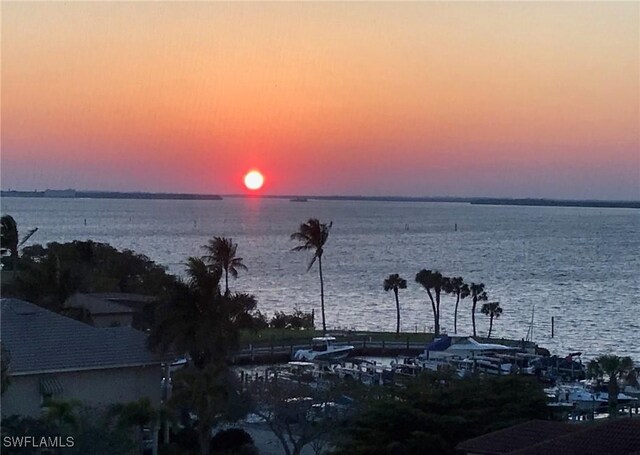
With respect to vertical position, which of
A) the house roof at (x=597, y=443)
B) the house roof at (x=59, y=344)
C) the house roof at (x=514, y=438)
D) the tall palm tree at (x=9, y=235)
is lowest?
the house roof at (x=514, y=438)

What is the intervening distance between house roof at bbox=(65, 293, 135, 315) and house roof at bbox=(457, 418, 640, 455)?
23.2 meters

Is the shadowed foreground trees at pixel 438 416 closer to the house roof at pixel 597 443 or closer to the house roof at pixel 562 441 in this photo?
the house roof at pixel 562 441

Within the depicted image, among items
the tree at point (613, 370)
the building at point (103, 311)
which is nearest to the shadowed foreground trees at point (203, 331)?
the building at point (103, 311)

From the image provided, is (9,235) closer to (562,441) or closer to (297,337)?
(297,337)

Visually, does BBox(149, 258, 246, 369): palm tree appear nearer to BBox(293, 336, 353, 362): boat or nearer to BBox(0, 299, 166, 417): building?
BBox(0, 299, 166, 417): building

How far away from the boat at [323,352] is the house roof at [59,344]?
24.5 metres

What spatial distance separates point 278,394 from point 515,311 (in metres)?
58.3

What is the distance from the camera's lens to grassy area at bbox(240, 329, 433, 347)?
164 feet

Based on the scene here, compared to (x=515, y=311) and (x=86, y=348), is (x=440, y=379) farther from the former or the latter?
(x=515, y=311)

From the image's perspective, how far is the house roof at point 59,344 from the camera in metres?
20.3

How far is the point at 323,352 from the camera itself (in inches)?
1877

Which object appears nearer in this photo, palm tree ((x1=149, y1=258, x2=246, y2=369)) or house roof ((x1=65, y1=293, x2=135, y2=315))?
palm tree ((x1=149, y1=258, x2=246, y2=369))

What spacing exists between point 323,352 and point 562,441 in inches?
1299

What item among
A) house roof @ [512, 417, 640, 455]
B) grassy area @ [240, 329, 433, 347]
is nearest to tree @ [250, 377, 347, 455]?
house roof @ [512, 417, 640, 455]
